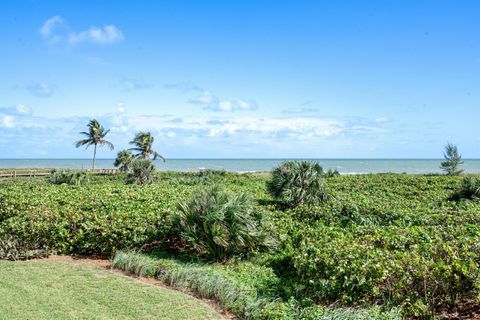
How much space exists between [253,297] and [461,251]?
9.42ft

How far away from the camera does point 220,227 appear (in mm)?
7465

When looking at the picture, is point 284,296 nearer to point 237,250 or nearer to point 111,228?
point 237,250

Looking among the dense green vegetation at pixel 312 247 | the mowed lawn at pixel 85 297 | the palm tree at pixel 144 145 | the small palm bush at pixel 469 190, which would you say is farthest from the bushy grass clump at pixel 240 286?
the palm tree at pixel 144 145

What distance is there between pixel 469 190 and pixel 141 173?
15771 mm

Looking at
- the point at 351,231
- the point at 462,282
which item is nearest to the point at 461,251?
the point at 462,282

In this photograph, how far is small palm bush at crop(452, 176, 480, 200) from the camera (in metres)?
13.1

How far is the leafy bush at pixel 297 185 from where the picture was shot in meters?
12.0

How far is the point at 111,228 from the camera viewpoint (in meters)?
8.02

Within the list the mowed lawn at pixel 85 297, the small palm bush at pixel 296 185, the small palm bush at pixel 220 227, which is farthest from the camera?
the small palm bush at pixel 296 185

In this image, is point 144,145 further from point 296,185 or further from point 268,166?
point 268,166

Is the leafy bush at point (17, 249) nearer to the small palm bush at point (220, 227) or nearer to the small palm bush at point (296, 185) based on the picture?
the small palm bush at point (220, 227)

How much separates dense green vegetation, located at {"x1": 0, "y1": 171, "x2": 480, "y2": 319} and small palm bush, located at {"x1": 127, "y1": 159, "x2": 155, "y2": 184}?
10.7 m

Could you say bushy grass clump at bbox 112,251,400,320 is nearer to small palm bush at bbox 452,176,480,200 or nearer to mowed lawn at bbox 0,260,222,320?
mowed lawn at bbox 0,260,222,320

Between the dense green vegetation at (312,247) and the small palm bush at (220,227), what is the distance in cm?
25
